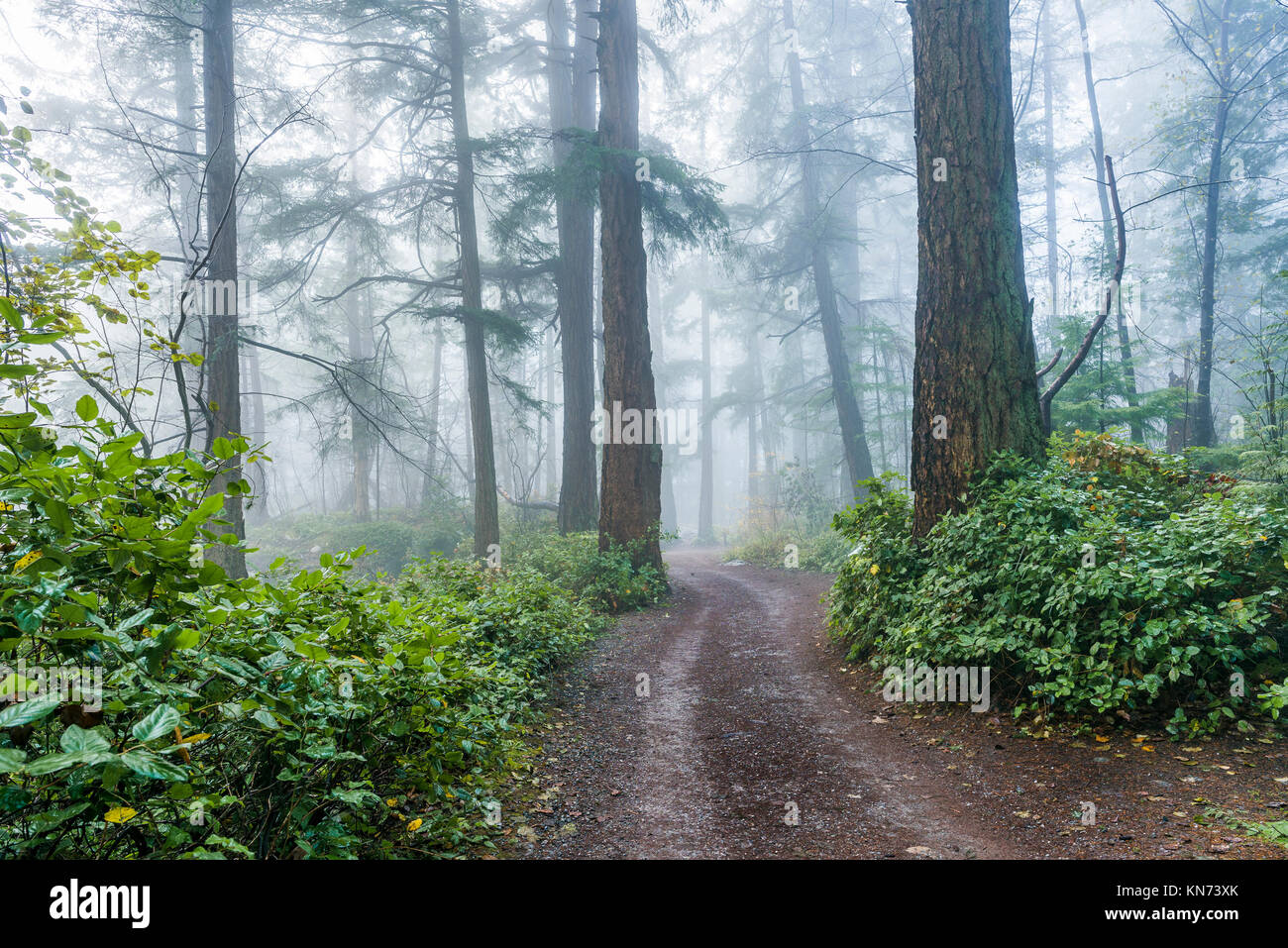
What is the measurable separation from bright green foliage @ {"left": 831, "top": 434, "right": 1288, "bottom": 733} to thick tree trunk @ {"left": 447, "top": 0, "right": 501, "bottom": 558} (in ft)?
29.3

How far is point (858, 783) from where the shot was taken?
426 centimetres

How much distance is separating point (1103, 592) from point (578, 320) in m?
Result: 13.2

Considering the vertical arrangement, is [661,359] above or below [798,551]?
above

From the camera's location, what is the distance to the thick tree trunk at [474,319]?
43.1 feet

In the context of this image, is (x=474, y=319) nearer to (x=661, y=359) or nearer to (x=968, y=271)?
(x=968, y=271)

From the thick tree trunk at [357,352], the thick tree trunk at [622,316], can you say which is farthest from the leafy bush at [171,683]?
the thick tree trunk at [357,352]

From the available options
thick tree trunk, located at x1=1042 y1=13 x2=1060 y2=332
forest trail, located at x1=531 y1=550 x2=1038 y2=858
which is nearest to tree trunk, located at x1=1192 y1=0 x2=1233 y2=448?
thick tree trunk, located at x1=1042 y1=13 x2=1060 y2=332

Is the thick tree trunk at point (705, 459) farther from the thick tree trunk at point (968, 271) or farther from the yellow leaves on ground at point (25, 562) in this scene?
the yellow leaves on ground at point (25, 562)

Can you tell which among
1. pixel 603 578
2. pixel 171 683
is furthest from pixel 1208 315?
pixel 171 683

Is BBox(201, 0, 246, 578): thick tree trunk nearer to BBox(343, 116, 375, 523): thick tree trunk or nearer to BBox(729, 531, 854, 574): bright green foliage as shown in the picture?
BBox(343, 116, 375, 523): thick tree trunk

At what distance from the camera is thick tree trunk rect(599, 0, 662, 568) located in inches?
465

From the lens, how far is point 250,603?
3.05 meters

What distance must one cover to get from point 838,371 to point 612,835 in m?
17.3
